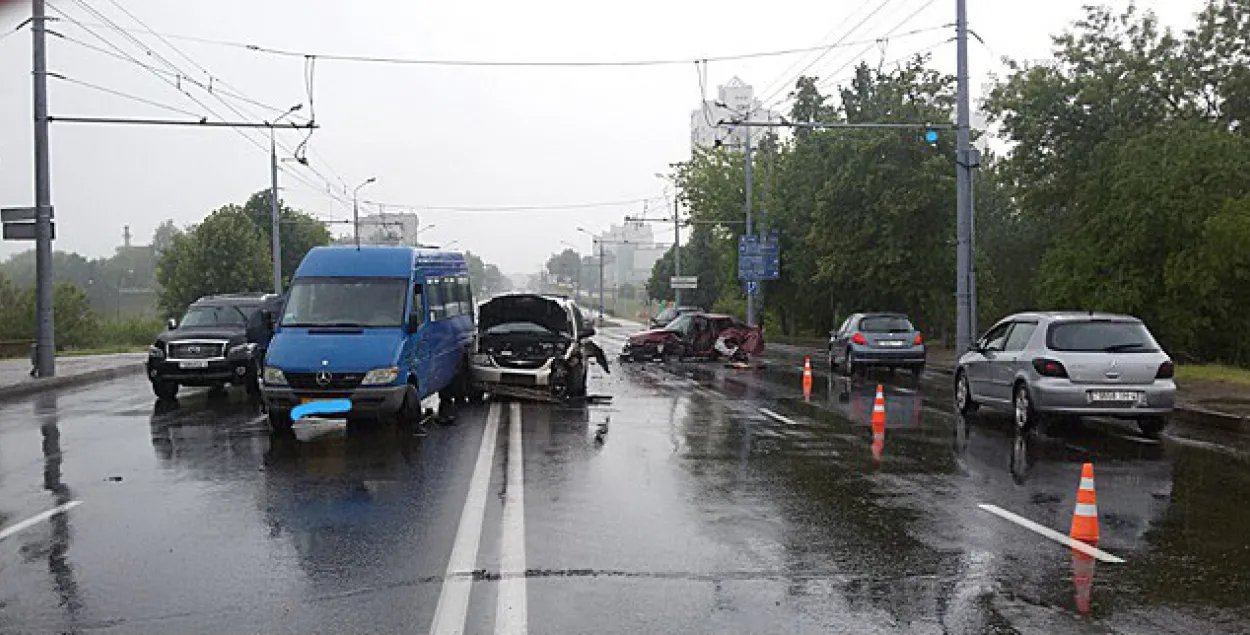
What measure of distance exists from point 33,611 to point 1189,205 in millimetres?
24292

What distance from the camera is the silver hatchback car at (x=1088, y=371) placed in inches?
499

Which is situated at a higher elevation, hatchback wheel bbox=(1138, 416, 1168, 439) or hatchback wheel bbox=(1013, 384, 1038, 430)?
hatchback wheel bbox=(1013, 384, 1038, 430)

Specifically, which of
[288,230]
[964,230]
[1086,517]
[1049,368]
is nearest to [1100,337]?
[1049,368]

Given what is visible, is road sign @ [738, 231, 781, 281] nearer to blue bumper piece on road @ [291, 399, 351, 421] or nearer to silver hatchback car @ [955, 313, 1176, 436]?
silver hatchback car @ [955, 313, 1176, 436]

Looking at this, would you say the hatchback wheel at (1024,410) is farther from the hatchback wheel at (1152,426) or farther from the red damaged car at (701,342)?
the red damaged car at (701,342)

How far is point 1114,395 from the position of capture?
12.7m

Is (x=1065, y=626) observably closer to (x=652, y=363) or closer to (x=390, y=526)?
(x=390, y=526)

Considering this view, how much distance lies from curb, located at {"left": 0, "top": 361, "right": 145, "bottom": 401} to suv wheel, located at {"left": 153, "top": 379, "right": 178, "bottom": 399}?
339cm

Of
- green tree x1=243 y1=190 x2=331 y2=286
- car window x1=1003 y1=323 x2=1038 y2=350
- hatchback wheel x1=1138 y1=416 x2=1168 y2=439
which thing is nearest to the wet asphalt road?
hatchback wheel x1=1138 y1=416 x2=1168 y2=439

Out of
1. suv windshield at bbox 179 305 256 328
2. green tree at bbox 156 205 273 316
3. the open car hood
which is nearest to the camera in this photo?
the open car hood

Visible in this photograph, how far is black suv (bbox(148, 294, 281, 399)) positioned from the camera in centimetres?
1836

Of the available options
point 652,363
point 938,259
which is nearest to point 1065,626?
point 652,363

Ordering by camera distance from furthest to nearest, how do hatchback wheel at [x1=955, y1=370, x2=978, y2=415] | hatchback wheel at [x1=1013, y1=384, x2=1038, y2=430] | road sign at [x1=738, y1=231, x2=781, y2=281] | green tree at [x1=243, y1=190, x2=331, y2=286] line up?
green tree at [x1=243, y1=190, x2=331, y2=286] → road sign at [x1=738, y1=231, x2=781, y2=281] → hatchback wheel at [x1=955, y1=370, x2=978, y2=415] → hatchback wheel at [x1=1013, y1=384, x2=1038, y2=430]

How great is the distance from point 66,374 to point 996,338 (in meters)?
20.2
